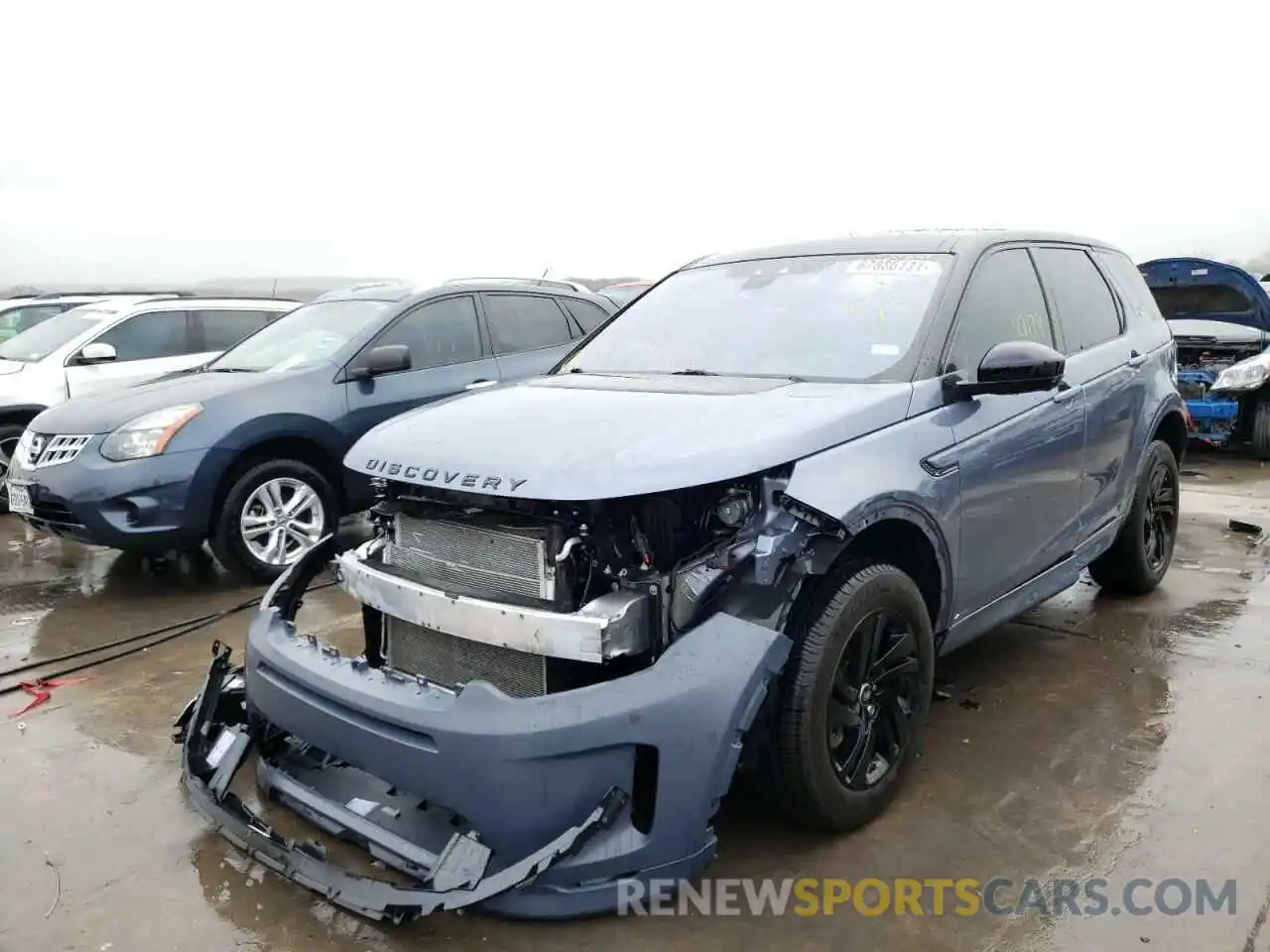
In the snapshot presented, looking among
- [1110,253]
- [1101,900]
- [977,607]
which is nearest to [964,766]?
[977,607]

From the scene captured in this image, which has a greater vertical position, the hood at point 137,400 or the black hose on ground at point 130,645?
the hood at point 137,400

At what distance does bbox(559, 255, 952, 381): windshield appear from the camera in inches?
133

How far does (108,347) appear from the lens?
26.9 ft

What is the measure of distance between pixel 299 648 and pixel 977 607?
7.41 ft

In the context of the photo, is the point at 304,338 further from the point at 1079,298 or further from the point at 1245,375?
the point at 1245,375

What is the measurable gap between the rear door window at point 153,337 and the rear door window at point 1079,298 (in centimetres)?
725

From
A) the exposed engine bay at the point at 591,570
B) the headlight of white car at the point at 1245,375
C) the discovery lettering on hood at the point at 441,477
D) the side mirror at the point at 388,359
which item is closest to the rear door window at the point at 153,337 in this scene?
the side mirror at the point at 388,359

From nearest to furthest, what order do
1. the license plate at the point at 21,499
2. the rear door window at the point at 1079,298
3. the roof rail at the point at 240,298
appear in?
the rear door window at the point at 1079,298 → the license plate at the point at 21,499 → the roof rail at the point at 240,298

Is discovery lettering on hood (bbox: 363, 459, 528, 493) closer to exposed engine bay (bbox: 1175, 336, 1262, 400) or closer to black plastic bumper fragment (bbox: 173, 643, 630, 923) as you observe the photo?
black plastic bumper fragment (bbox: 173, 643, 630, 923)

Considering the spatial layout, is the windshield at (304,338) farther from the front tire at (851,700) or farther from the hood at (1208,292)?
the hood at (1208,292)

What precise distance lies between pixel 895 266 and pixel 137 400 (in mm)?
4255

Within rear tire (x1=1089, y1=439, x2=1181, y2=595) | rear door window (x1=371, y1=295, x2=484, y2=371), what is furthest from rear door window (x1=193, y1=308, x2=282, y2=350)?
rear tire (x1=1089, y1=439, x2=1181, y2=595)

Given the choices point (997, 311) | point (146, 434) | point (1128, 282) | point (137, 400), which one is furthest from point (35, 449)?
point (1128, 282)

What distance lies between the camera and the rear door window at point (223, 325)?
887 cm
